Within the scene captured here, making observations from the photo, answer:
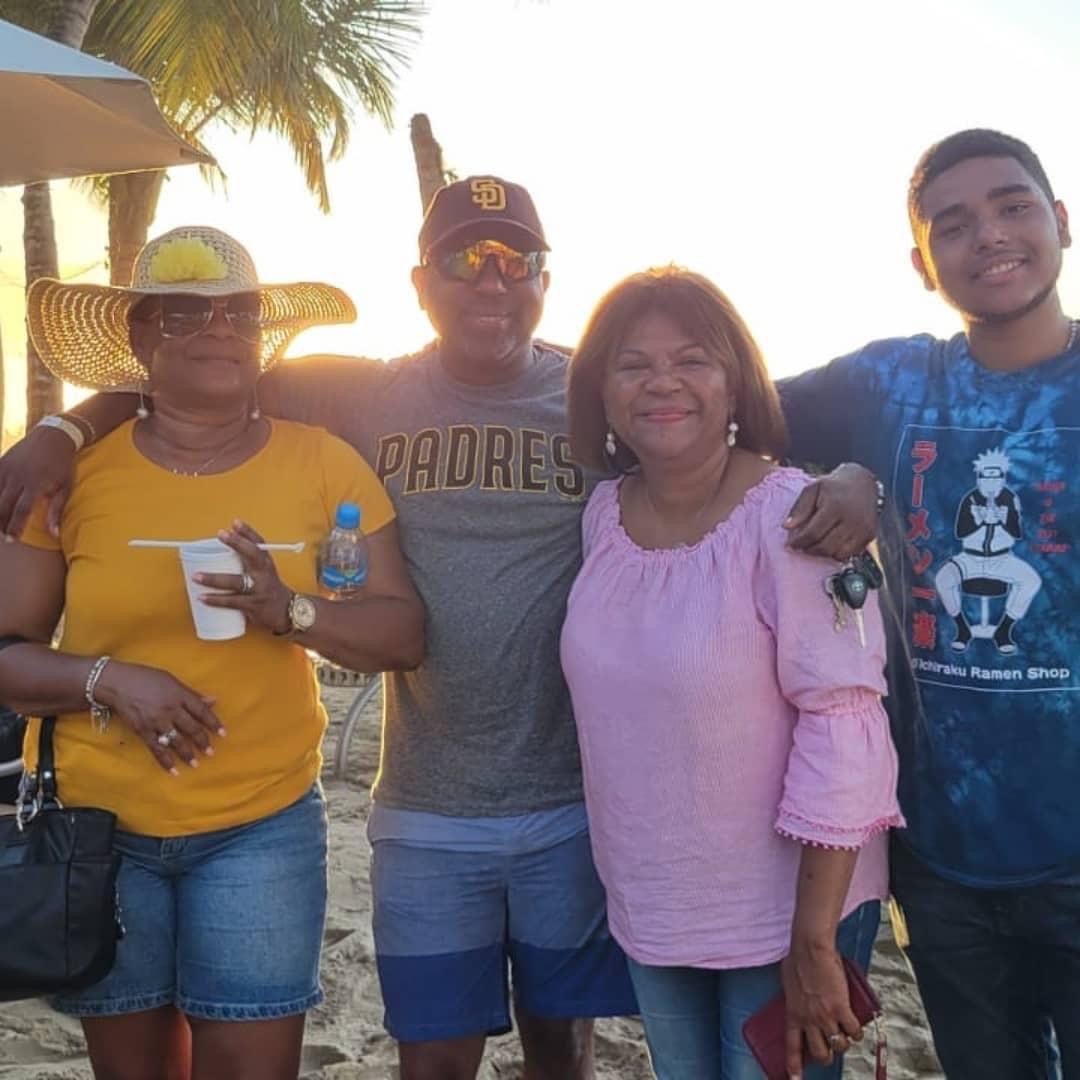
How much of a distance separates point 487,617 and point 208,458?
0.76 metres

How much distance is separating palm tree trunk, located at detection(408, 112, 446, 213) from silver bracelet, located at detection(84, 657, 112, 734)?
6.69 metres

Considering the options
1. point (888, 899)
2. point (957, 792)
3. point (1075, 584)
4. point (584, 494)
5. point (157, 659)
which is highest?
point (584, 494)

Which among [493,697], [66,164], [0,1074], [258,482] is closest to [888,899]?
[493,697]

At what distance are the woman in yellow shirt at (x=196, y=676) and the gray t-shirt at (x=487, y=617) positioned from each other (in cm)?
15

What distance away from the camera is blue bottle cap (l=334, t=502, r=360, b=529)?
255cm

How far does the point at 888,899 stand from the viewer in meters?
2.47

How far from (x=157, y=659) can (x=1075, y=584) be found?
1.94 m

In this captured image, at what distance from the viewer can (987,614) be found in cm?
224

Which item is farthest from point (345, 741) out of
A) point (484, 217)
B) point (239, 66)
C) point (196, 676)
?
point (239, 66)

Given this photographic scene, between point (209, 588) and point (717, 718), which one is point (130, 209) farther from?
point (717, 718)

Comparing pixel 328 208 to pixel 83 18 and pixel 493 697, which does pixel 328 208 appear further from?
pixel 493 697

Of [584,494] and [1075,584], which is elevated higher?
[584,494]

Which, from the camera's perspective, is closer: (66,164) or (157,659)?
(157,659)

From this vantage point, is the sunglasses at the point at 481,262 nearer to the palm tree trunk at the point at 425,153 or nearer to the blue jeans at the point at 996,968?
the blue jeans at the point at 996,968
